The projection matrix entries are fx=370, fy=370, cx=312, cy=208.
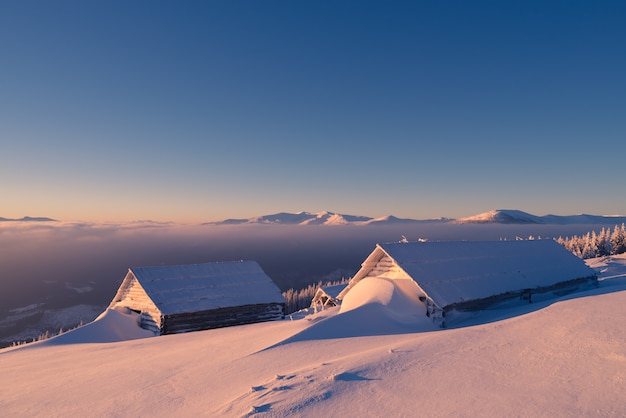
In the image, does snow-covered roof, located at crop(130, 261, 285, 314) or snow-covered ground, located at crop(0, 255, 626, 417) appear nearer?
snow-covered ground, located at crop(0, 255, 626, 417)

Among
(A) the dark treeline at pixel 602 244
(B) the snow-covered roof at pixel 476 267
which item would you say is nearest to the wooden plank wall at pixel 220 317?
(B) the snow-covered roof at pixel 476 267

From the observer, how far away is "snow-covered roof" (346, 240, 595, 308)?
20.1 meters

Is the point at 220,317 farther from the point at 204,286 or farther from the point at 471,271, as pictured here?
the point at 471,271

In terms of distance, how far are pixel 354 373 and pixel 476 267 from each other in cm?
1711

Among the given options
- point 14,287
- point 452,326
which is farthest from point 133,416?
point 14,287

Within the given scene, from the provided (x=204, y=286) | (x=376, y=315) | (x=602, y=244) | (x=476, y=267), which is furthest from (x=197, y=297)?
(x=602, y=244)

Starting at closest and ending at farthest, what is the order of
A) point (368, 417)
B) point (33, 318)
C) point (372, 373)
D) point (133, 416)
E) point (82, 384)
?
1. point (368, 417)
2. point (133, 416)
3. point (372, 373)
4. point (82, 384)
5. point (33, 318)

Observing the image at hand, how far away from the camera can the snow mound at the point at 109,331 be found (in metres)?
22.7

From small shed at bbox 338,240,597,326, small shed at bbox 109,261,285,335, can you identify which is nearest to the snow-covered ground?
small shed at bbox 338,240,597,326

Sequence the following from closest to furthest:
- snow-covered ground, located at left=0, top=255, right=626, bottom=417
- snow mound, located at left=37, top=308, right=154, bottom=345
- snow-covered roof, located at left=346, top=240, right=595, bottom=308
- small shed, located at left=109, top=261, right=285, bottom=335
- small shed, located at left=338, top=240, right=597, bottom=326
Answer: snow-covered ground, located at left=0, top=255, right=626, bottom=417 → small shed, located at left=338, top=240, right=597, bottom=326 → snow-covered roof, located at left=346, top=240, right=595, bottom=308 → snow mound, located at left=37, top=308, right=154, bottom=345 → small shed, located at left=109, top=261, right=285, bottom=335

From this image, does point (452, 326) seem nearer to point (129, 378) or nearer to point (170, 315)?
point (129, 378)

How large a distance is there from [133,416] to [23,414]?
3.27m

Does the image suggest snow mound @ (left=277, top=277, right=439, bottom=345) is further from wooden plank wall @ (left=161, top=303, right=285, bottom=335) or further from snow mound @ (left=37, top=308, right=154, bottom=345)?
snow mound @ (left=37, top=308, right=154, bottom=345)

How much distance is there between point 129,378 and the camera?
1104 centimetres
